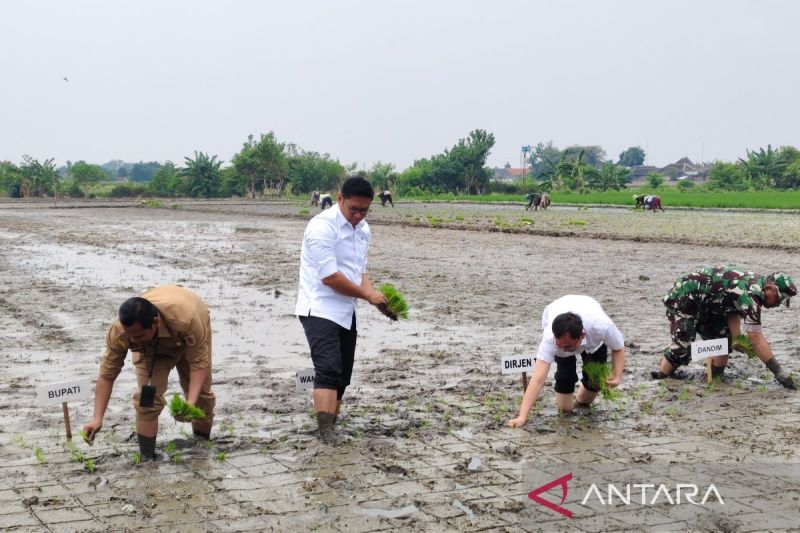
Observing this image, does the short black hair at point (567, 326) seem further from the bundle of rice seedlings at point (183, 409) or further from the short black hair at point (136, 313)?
the short black hair at point (136, 313)

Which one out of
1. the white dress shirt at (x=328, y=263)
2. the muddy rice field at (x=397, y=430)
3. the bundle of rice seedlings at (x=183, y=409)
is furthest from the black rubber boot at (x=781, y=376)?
the bundle of rice seedlings at (x=183, y=409)

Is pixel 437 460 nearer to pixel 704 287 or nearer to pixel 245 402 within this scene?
pixel 245 402

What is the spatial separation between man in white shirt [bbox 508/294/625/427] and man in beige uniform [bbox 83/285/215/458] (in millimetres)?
2103

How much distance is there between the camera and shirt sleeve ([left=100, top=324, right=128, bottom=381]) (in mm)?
5293

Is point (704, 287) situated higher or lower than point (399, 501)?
higher

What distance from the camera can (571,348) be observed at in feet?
19.6

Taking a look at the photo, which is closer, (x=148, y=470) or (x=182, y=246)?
(x=148, y=470)

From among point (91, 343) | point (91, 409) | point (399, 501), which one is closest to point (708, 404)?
point (399, 501)

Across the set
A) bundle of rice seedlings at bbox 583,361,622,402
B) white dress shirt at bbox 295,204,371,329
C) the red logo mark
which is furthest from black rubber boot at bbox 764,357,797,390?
white dress shirt at bbox 295,204,371,329

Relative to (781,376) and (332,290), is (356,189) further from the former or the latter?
(781,376)

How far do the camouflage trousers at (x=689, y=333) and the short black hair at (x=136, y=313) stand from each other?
446 cm

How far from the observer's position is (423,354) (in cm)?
887

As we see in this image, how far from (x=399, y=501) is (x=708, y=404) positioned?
10.1ft

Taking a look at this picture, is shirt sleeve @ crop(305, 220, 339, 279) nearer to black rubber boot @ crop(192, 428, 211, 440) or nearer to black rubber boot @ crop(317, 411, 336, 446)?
black rubber boot @ crop(317, 411, 336, 446)
